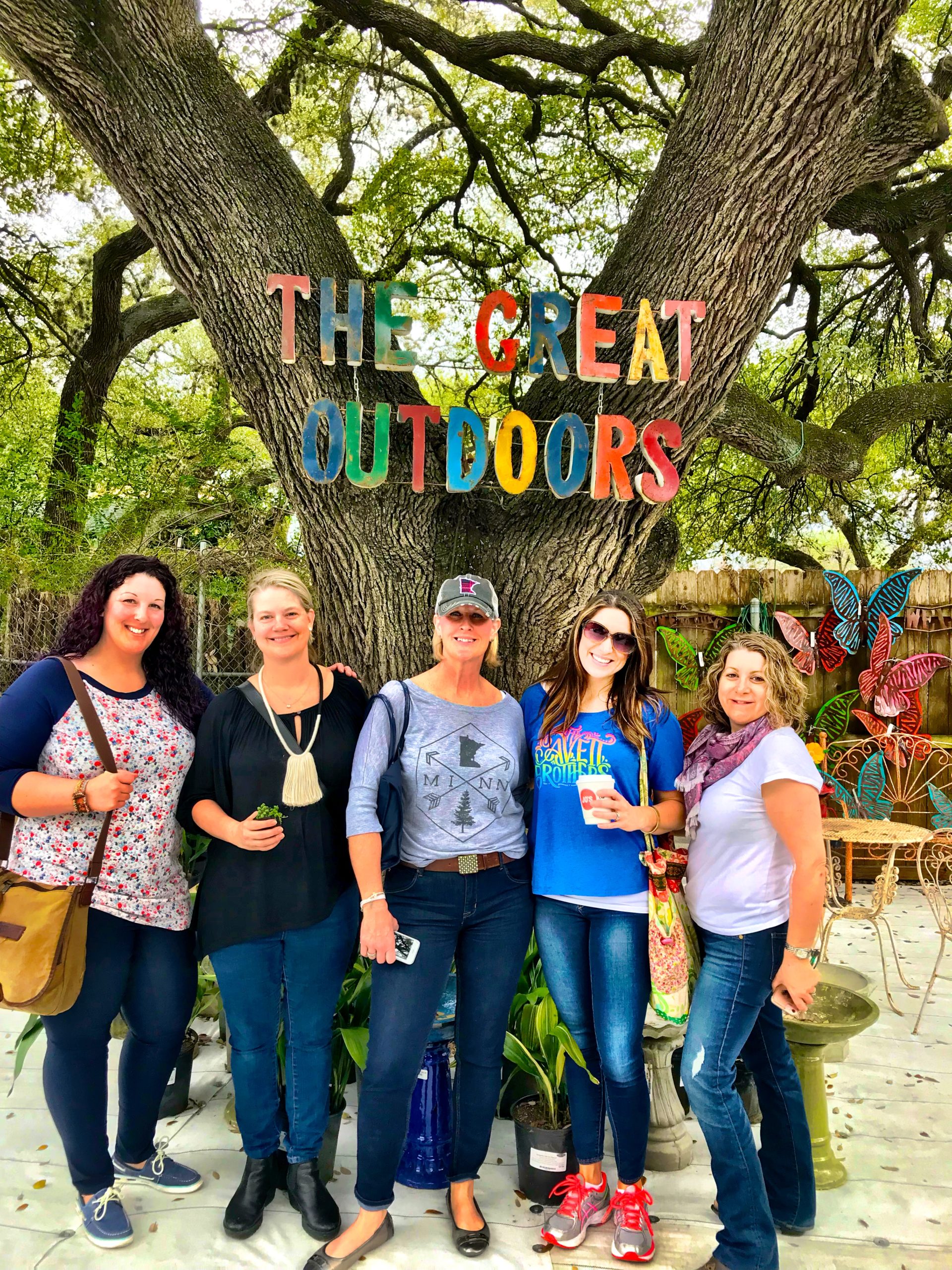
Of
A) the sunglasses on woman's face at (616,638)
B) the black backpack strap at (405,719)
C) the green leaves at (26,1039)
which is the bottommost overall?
the green leaves at (26,1039)

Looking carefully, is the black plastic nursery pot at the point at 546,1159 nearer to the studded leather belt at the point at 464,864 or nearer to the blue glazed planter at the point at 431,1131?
the blue glazed planter at the point at 431,1131

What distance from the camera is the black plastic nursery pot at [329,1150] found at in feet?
8.41

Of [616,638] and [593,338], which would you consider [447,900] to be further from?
[593,338]

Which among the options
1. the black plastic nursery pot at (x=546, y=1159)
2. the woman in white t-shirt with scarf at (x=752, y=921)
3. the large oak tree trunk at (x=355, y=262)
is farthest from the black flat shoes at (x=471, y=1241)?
the large oak tree trunk at (x=355, y=262)

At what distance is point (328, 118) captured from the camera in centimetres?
667

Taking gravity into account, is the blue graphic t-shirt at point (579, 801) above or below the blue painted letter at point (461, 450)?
below

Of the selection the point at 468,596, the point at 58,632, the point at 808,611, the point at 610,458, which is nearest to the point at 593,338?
the point at 610,458

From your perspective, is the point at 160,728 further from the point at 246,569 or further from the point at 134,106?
the point at 246,569

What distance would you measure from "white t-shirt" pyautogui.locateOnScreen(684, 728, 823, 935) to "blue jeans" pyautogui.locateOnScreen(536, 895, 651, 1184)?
23 cm

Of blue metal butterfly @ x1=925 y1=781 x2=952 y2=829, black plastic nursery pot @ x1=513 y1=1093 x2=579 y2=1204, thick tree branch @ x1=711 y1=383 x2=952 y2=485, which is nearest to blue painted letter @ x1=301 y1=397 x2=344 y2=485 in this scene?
black plastic nursery pot @ x1=513 y1=1093 x2=579 y2=1204

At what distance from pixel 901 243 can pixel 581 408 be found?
11.5ft

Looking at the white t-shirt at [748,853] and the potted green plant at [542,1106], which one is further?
the potted green plant at [542,1106]

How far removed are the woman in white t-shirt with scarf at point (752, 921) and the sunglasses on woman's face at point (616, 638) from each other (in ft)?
0.96

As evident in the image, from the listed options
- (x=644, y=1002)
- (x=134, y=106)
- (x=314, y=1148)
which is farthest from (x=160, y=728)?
(x=134, y=106)
